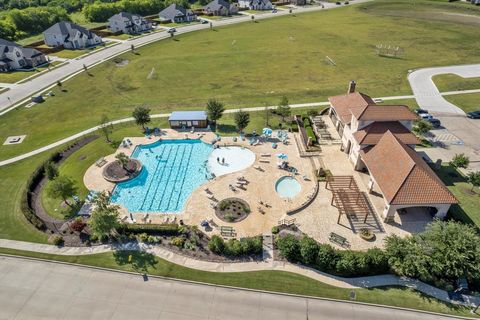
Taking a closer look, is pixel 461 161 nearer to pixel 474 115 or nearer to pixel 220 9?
pixel 474 115

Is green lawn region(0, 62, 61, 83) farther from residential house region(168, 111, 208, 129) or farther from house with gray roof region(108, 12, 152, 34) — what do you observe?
residential house region(168, 111, 208, 129)

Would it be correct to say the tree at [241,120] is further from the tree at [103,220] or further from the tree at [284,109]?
the tree at [103,220]

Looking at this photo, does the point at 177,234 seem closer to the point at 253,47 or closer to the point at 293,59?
the point at 293,59

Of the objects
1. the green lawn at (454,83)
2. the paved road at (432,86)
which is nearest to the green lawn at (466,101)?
the paved road at (432,86)

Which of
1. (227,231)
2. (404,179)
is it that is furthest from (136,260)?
(404,179)

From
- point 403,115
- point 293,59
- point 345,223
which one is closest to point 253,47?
point 293,59

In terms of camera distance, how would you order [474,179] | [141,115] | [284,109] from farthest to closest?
[284,109], [141,115], [474,179]

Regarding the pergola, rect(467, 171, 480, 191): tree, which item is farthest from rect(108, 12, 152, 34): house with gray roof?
rect(467, 171, 480, 191): tree
